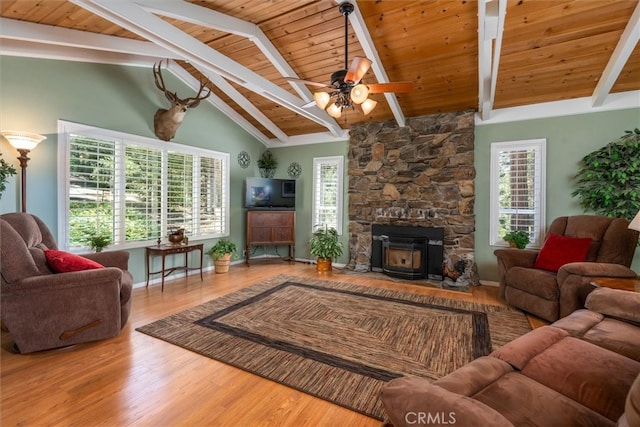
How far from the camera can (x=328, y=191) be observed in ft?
20.6

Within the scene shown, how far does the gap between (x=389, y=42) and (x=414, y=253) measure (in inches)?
130

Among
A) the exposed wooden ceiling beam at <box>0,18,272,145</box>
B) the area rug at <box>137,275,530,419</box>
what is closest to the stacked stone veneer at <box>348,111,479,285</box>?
the area rug at <box>137,275,530,419</box>

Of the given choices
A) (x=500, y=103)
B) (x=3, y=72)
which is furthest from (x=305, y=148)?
(x=3, y=72)

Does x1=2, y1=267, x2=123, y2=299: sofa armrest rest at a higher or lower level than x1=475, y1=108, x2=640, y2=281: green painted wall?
lower

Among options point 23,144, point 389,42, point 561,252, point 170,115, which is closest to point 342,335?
point 561,252

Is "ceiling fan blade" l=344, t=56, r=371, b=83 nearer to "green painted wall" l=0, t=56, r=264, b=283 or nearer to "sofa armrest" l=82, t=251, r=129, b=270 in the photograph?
"sofa armrest" l=82, t=251, r=129, b=270

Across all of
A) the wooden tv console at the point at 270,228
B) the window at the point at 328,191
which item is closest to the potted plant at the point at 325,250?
the window at the point at 328,191

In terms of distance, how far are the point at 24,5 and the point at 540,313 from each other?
6.17 meters

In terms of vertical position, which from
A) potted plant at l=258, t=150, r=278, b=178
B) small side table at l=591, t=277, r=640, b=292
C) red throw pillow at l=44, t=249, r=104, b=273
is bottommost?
small side table at l=591, t=277, r=640, b=292

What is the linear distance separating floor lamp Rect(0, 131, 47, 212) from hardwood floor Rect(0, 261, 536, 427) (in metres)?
1.55

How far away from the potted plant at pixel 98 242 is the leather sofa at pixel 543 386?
4.05 m

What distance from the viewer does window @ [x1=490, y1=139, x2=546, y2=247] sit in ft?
14.6

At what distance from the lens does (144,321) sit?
3.17 meters

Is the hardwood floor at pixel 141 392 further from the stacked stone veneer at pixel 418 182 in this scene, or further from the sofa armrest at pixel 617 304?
the stacked stone veneer at pixel 418 182
